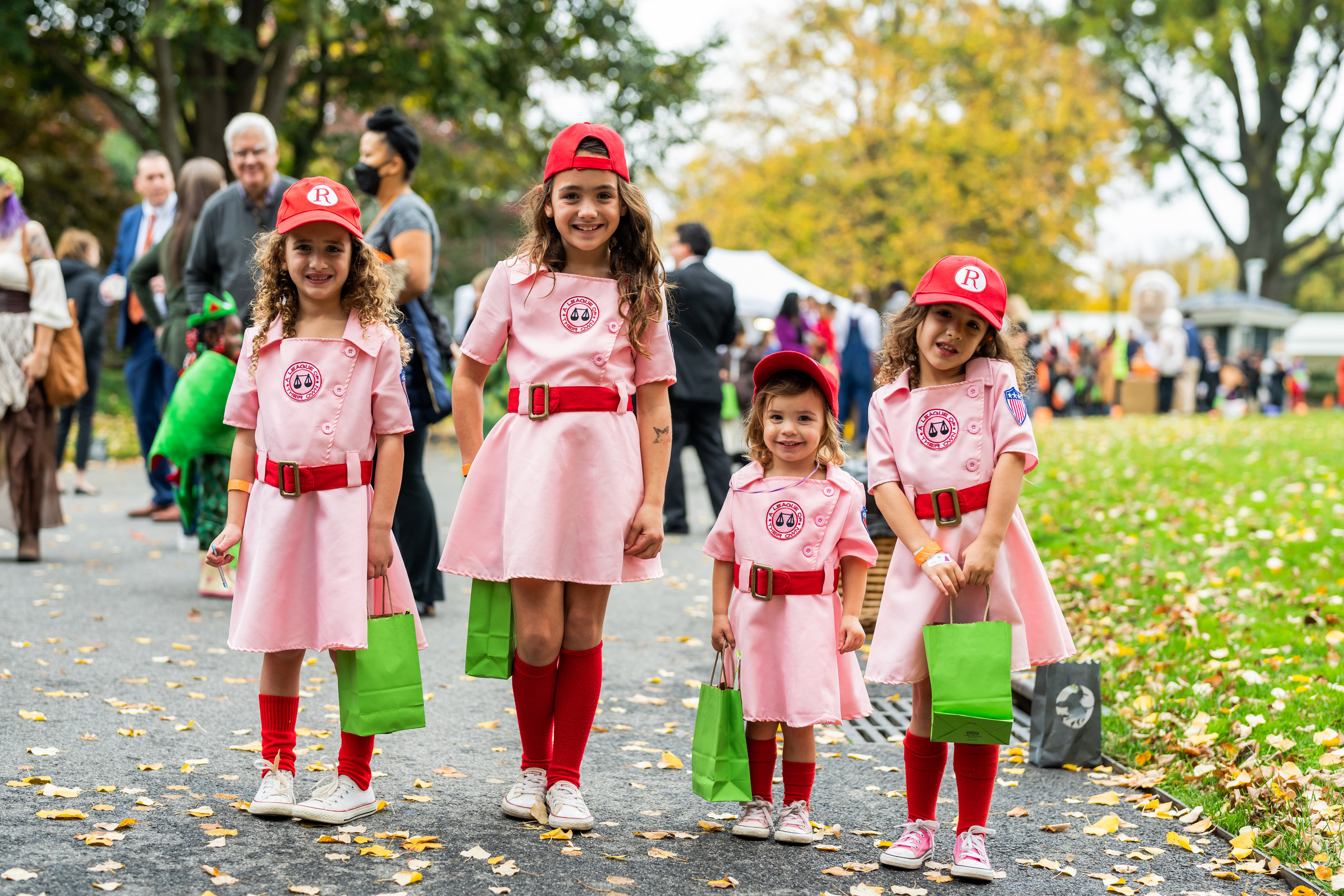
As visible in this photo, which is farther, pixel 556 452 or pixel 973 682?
pixel 556 452

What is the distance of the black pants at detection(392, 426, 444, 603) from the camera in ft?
20.4

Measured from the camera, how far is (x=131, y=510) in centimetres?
1021

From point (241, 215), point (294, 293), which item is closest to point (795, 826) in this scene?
point (294, 293)

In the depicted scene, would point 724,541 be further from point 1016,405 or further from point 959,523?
point 1016,405

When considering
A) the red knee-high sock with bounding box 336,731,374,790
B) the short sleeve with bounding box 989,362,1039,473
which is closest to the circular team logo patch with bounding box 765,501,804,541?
the short sleeve with bounding box 989,362,1039,473

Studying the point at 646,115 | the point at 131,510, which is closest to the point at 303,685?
the point at 131,510

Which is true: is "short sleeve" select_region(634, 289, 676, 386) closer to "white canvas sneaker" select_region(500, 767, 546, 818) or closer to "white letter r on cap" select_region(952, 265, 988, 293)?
"white letter r on cap" select_region(952, 265, 988, 293)

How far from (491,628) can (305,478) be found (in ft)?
2.21

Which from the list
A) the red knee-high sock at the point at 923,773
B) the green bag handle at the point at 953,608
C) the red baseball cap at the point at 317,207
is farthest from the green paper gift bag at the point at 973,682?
the red baseball cap at the point at 317,207

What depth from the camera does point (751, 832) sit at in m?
3.72

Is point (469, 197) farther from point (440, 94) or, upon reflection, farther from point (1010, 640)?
point (1010, 640)

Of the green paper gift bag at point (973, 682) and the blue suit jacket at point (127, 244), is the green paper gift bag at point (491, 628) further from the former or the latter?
the blue suit jacket at point (127, 244)

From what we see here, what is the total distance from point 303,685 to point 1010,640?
311 centimetres

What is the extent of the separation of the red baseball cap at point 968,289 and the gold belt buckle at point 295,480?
1784mm
